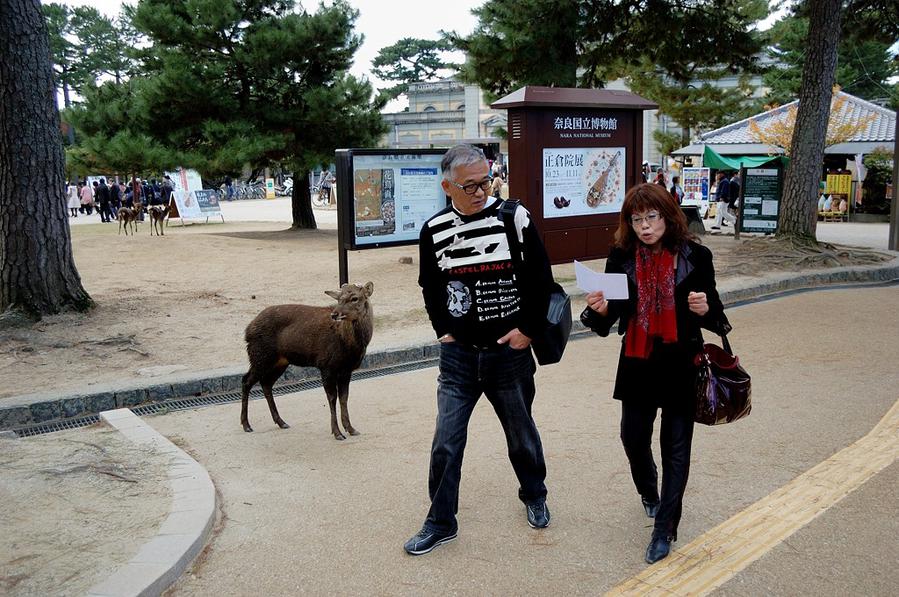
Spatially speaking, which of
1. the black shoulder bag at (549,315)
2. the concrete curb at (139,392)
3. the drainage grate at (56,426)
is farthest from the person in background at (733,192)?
the black shoulder bag at (549,315)

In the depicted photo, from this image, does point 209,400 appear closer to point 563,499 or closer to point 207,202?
point 563,499

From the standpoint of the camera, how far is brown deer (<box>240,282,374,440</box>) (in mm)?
5445

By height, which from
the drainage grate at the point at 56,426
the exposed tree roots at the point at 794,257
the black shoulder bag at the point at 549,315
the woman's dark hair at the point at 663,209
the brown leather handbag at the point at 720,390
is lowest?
the drainage grate at the point at 56,426

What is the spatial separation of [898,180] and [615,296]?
14.7 metres

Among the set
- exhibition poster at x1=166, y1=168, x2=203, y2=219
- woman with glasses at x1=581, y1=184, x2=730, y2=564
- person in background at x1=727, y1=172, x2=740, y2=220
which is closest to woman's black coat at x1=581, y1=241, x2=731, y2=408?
woman with glasses at x1=581, y1=184, x2=730, y2=564

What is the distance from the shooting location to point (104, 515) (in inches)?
164

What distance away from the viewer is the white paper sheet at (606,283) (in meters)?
3.64

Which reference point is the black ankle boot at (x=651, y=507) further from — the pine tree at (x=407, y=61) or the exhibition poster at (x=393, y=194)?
the pine tree at (x=407, y=61)

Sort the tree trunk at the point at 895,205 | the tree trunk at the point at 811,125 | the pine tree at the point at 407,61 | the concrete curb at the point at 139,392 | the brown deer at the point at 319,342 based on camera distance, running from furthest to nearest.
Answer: the pine tree at the point at 407,61
the tree trunk at the point at 895,205
the tree trunk at the point at 811,125
the concrete curb at the point at 139,392
the brown deer at the point at 319,342

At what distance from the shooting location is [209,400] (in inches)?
267

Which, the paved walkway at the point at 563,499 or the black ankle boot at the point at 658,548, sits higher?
the black ankle boot at the point at 658,548

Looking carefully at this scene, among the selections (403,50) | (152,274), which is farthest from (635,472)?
(403,50)

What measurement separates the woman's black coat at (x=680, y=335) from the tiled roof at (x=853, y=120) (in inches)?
1067

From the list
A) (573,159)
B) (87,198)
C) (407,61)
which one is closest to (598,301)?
(573,159)
